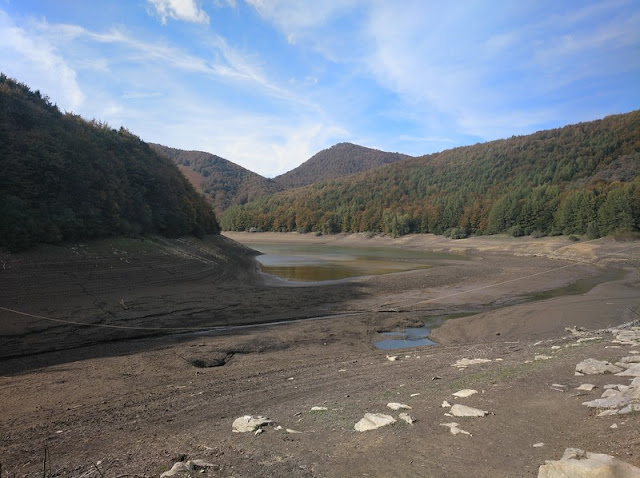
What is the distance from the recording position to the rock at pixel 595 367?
786 centimetres

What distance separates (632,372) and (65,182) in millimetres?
25505

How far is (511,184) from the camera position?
10938 cm

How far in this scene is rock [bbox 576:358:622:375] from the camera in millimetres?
7855

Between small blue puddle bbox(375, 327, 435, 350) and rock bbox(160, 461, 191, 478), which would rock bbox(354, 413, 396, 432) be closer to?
rock bbox(160, 461, 191, 478)

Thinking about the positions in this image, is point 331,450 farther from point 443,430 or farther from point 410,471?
point 443,430

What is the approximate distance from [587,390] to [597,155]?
119126mm

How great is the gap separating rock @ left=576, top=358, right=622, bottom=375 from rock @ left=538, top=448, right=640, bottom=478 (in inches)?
181

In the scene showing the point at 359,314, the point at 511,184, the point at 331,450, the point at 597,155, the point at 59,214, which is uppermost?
the point at 597,155

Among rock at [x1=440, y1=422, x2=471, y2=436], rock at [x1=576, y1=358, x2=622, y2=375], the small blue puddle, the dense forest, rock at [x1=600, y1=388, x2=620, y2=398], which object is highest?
the dense forest

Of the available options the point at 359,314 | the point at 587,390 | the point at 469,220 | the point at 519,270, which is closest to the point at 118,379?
the point at 587,390

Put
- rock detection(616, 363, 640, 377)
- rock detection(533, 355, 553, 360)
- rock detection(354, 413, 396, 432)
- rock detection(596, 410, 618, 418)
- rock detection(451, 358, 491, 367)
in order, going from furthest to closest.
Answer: rock detection(451, 358, 491, 367) < rock detection(533, 355, 553, 360) < rock detection(616, 363, 640, 377) < rock detection(354, 413, 396, 432) < rock detection(596, 410, 618, 418)

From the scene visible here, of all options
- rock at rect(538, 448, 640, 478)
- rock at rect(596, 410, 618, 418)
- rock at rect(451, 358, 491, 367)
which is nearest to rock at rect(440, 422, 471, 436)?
rock at rect(538, 448, 640, 478)

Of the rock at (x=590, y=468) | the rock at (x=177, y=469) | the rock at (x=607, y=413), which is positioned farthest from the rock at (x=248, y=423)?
Answer: the rock at (x=607, y=413)

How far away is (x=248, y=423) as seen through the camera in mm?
6621
